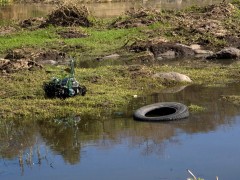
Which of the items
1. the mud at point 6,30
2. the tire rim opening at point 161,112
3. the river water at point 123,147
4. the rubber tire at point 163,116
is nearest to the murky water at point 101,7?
the mud at point 6,30

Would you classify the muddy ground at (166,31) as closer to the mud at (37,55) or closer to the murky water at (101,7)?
the mud at (37,55)

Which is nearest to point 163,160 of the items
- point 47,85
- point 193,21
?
point 47,85

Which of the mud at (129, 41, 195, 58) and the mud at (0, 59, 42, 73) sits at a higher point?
the mud at (0, 59, 42, 73)

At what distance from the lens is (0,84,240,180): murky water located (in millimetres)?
8156

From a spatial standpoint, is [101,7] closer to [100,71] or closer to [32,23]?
[32,23]

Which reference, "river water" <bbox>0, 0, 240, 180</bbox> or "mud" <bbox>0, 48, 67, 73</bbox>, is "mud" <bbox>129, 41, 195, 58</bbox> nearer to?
"mud" <bbox>0, 48, 67, 73</bbox>

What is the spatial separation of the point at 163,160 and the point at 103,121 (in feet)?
8.01

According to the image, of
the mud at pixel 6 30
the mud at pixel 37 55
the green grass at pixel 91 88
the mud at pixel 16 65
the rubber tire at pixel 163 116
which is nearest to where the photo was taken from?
the rubber tire at pixel 163 116

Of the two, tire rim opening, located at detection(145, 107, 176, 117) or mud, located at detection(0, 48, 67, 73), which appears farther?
mud, located at detection(0, 48, 67, 73)

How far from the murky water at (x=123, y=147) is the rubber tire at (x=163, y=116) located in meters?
0.12

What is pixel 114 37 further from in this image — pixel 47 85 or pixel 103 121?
pixel 103 121

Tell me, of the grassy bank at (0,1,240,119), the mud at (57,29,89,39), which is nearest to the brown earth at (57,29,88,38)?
the mud at (57,29,89,39)

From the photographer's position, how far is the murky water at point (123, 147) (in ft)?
26.8

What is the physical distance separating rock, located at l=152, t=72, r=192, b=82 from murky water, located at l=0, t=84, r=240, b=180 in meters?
2.30
